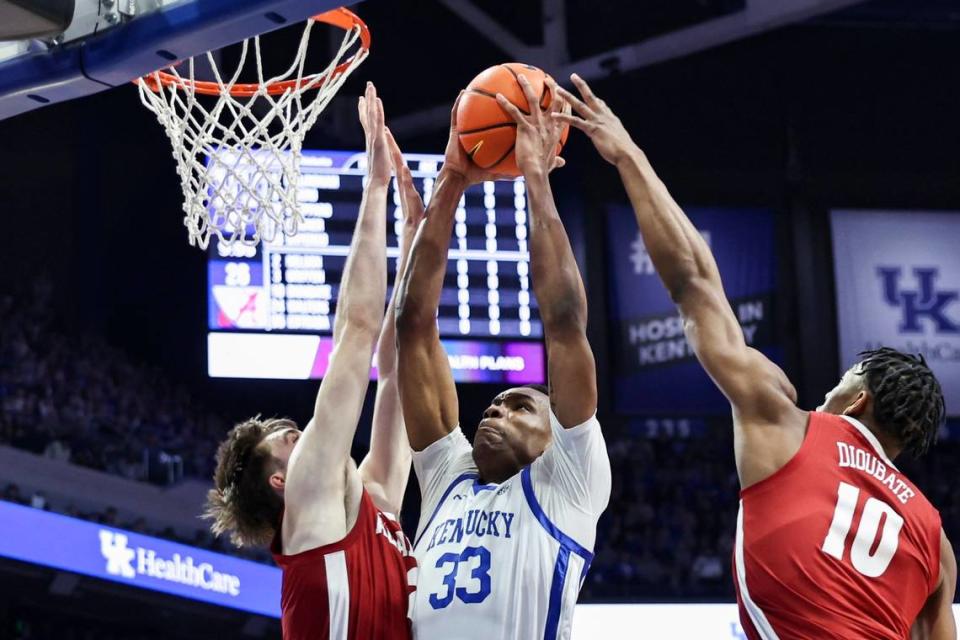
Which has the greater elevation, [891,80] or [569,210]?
[891,80]

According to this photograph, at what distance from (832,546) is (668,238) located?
2.68 feet

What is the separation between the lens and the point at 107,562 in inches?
387

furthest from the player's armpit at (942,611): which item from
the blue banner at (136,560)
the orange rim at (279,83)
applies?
the blue banner at (136,560)

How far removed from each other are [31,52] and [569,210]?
987cm

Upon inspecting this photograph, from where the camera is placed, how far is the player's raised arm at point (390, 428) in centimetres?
393

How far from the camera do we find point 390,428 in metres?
4.00

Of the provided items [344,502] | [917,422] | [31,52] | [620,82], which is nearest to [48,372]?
[620,82]

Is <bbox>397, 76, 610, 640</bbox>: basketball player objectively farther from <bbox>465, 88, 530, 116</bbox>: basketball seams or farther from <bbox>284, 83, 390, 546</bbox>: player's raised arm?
<bbox>284, 83, 390, 546</bbox>: player's raised arm

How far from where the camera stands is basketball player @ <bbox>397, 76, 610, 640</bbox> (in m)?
3.31

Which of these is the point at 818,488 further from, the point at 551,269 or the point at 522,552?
the point at 551,269

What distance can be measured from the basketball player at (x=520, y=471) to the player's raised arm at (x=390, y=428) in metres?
0.17

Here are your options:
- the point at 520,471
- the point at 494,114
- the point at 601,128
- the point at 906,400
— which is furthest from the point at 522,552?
the point at 494,114

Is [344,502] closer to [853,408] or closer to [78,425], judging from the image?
[853,408]

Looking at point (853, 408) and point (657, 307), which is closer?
point (853, 408)
